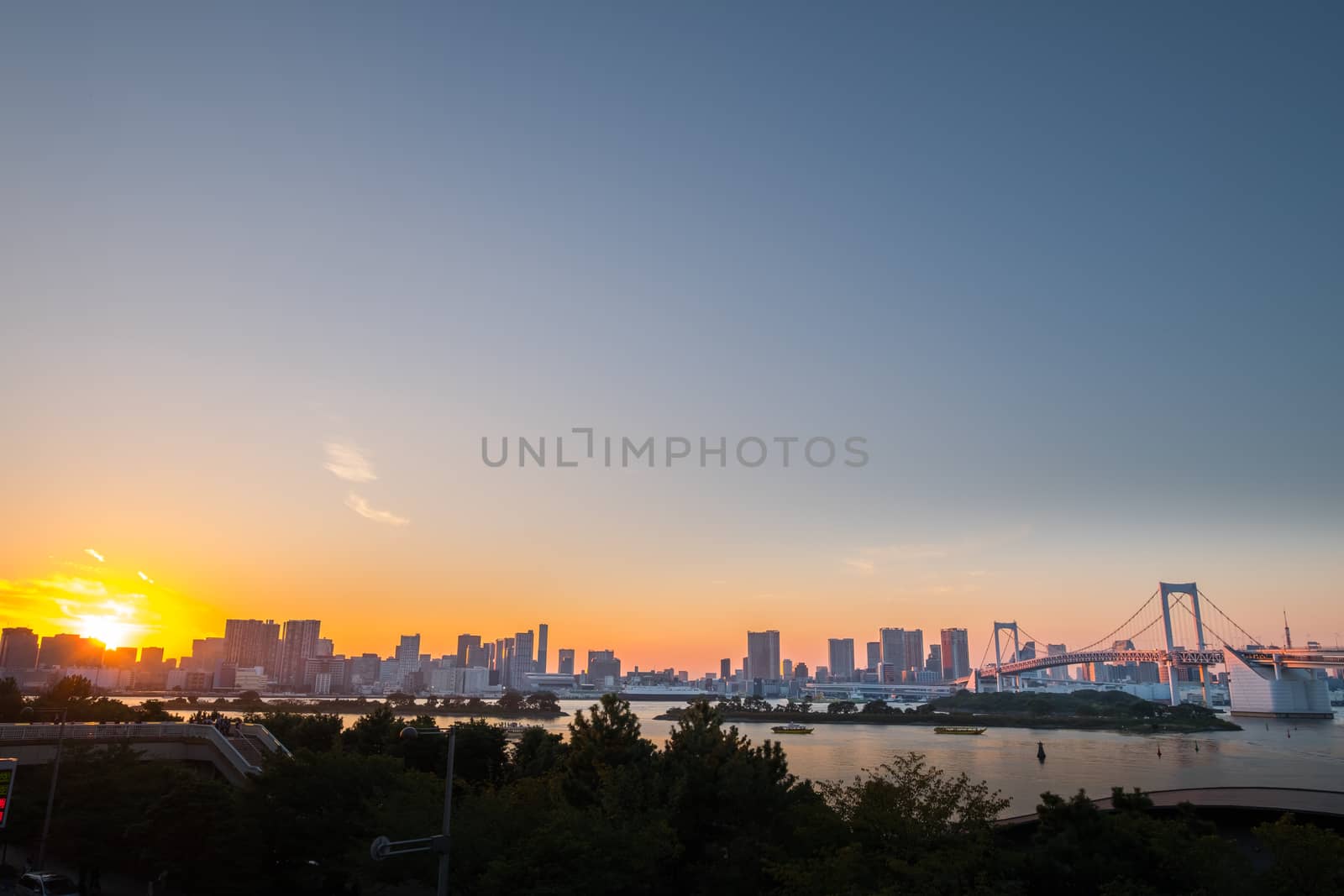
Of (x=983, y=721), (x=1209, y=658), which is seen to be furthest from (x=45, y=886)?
(x=1209, y=658)

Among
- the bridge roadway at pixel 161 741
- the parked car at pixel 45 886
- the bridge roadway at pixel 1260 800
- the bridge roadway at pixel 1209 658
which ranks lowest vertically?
the parked car at pixel 45 886

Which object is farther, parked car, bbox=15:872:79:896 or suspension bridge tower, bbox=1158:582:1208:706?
suspension bridge tower, bbox=1158:582:1208:706

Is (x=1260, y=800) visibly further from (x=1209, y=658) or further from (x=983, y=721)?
(x=1209, y=658)

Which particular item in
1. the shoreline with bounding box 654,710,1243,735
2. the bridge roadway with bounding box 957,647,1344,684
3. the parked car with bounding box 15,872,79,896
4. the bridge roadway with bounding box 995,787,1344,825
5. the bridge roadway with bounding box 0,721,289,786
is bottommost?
the shoreline with bounding box 654,710,1243,735

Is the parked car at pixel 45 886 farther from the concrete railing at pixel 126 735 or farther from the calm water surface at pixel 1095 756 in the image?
the calm water surface at pixel 1095 756

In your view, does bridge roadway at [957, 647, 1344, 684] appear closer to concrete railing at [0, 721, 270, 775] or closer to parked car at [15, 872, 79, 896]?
concrete railing at [0, 721, 270, 775]

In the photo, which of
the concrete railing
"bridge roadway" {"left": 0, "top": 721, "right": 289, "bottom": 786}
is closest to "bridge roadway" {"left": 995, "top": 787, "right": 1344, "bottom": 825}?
"bridge roadway" {"left": 0, "top": 721, "right": 289, "bottom": 786}

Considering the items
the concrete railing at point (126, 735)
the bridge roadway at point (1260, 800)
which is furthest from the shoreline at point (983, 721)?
the bridge roadway at point (1260, 800)
